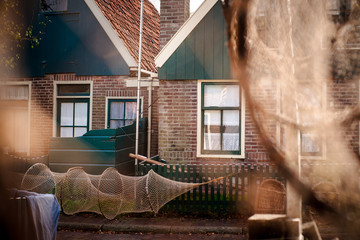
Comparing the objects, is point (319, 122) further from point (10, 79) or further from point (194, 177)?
point (10, 79)

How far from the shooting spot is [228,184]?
8.84 m

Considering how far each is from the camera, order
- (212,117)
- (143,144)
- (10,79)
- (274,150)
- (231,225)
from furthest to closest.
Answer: (10,79) → (143,144) → (212,117) → (231,225) → (274,150)

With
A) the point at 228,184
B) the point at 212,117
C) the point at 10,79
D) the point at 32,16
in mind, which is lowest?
the point at 228,184

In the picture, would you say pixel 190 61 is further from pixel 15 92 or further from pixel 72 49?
pixel 15 92

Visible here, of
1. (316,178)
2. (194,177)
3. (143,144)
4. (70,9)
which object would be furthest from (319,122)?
(70,9)

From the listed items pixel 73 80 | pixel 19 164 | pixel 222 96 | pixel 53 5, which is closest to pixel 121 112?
pixel 73 80

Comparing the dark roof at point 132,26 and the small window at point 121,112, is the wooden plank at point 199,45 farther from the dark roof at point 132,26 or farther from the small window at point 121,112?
the small window at point 121,112

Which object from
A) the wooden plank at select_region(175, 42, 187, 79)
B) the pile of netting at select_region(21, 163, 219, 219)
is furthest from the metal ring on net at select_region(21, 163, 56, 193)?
the wooden plank at select_region(175, 42, 187, 79)

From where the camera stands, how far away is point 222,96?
9.88 m

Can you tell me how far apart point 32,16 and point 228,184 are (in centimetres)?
919

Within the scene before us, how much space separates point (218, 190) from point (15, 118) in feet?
26.8

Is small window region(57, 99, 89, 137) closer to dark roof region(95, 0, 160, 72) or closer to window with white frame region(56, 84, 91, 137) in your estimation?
window with white frame region(56, 84, 91, 137)

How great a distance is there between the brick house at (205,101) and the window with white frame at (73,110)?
3370 mm

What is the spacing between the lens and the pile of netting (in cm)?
765
